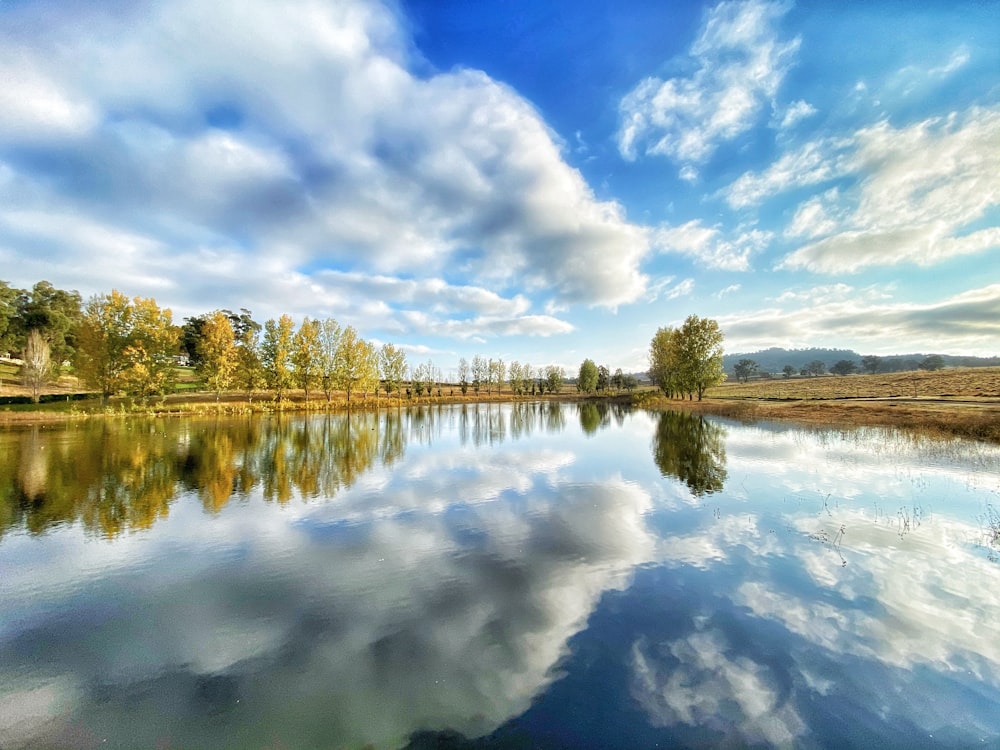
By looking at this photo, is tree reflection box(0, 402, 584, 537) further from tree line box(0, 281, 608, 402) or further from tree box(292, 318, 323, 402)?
tree box(292, 318, 323, 402)

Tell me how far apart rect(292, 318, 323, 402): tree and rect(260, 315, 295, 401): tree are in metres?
1.15

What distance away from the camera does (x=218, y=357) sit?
206 feet

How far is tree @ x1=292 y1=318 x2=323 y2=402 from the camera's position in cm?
7281

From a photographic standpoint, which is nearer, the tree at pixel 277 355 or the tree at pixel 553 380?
the tree at pixel 277 355

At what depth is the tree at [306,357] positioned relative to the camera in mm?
72812

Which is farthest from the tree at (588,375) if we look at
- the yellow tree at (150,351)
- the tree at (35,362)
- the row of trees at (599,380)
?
the tree at (35,362)

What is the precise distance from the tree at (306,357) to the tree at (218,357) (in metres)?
9.53

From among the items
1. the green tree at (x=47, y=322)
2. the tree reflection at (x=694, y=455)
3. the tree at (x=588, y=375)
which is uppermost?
the green tree at (x=47, y=322)

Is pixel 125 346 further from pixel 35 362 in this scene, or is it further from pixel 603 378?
pixel 603 378

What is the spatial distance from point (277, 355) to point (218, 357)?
30.3ft

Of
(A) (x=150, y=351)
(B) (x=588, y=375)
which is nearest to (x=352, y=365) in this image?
(A) (x=150, y=351)

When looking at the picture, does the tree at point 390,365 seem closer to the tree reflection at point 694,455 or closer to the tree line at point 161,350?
the tree line at point 161,350

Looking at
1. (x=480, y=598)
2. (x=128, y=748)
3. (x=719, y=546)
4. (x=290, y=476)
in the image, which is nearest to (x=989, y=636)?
(x=719, y=546)

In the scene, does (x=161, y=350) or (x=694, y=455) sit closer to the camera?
(x=694, y=455)
